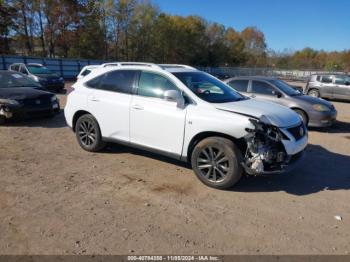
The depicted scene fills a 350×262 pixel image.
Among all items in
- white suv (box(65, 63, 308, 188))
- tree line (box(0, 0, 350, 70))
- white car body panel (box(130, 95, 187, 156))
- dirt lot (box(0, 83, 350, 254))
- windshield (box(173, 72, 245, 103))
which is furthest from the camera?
tree line (box(0, 0, 350, 70))

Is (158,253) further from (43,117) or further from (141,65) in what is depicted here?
(43,117)

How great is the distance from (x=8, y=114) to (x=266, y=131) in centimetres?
715

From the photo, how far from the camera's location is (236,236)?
147 inches

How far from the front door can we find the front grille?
5.53 ft

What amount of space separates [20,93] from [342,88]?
653 inches

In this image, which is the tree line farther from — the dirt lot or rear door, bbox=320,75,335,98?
the dirt lot

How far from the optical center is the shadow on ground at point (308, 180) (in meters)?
5.11

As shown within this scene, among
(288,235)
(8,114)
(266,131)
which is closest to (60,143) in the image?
(8,114)

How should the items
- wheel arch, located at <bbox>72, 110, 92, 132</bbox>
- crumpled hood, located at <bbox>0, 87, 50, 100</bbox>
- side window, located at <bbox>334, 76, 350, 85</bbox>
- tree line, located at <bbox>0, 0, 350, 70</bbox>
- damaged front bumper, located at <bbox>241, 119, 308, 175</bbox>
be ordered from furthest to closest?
tree line, located at <bbox>0, 0, 350, 70</bbox>
side window, located at <bbox>334, 76, 350, 85</bbox>
crumpled hood, located at <bbox>0, 87, 50, 100</bbox>
wheel arch, located at <bbox>72, 110, 92, 132</bbox>
damaged front bumper, located at <bbox>241, 119, 308, 175</bbox>

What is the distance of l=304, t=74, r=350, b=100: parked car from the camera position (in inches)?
728

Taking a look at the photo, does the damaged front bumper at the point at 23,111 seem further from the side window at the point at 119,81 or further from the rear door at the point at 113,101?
the side window at the point at 119,81

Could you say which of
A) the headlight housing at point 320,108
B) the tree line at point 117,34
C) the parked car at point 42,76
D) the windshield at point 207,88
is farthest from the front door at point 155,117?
the tree line at point 117,34

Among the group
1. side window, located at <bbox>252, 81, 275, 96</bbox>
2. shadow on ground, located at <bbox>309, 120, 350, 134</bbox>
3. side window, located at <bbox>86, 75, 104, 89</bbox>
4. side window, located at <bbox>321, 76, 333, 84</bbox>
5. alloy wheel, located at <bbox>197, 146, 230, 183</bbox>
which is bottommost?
shadow on ground, located at <bbox>309, 120, 350, 134</bbox>

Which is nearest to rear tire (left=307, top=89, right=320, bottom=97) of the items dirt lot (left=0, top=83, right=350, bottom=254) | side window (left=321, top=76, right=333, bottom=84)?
side window (left=321, top=76, right=333, bottom=84)
